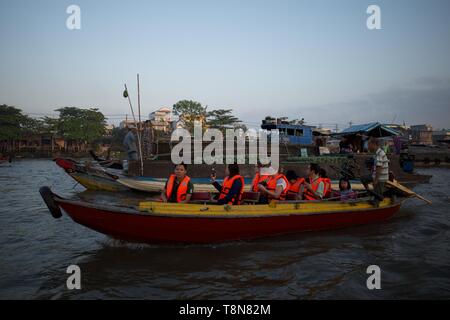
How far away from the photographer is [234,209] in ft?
22.4

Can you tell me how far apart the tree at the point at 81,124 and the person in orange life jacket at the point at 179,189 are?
50.1m

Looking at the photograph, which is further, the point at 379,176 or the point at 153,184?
the point at 153,184

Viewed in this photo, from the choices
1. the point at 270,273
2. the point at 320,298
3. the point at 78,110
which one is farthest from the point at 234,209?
the point at 78,110

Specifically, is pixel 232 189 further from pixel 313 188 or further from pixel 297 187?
pixel 313 188

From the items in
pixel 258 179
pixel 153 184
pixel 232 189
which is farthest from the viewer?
pixel 153 184

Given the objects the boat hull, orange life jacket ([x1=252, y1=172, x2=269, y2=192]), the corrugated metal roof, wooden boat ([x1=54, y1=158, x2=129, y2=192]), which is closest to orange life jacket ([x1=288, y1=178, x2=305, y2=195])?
orange life jacket ([x1=252, y1=172, x2=269, y2=192])

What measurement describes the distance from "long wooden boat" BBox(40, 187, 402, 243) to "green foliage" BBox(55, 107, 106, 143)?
50.0m

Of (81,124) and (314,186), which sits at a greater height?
(81,124)

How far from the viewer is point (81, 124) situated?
52.9 m

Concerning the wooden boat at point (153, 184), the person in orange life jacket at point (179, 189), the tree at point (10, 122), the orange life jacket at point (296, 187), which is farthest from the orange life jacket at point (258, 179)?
the tree at point (10, 122)

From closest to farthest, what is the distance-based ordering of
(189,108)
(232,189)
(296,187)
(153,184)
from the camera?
(232,189)
(296,187)
(153,184)
(189,108)

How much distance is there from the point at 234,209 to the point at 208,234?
2.55ft

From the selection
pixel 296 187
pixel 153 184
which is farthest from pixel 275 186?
pixel 153 184
